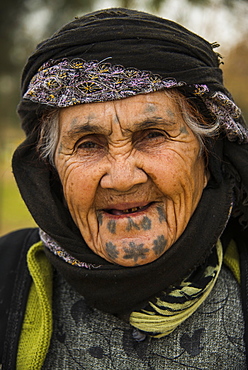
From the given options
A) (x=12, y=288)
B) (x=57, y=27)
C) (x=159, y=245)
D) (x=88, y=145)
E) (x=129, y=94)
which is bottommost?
(x=12, y=288)

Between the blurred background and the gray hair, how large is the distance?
2.59 ft

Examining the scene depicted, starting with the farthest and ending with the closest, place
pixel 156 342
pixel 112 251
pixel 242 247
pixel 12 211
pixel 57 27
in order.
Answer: pixel 12 211 < pixel 57 27 < pixel 242 247 < pixel 156 342 < pixel 112 251

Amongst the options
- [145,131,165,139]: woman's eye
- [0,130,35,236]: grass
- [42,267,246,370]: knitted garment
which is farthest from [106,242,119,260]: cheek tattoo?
[0,130,35,236]: grass

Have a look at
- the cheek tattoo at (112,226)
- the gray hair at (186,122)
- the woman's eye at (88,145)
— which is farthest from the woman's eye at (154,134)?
the cheek tattoo at (112,226)

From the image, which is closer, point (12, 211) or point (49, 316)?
point (49, 316)

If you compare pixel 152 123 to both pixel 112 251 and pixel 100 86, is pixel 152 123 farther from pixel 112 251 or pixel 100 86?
pixel 112 251

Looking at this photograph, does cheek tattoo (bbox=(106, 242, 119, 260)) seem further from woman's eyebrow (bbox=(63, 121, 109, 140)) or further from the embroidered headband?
the embroidered headband

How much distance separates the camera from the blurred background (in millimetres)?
3494

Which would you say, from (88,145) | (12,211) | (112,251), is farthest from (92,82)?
(12,211)

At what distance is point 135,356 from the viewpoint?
6.53 ft

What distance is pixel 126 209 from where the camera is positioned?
1915mm

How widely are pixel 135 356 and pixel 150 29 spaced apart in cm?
150

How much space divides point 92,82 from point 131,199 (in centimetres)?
53

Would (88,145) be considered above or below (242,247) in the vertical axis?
above
